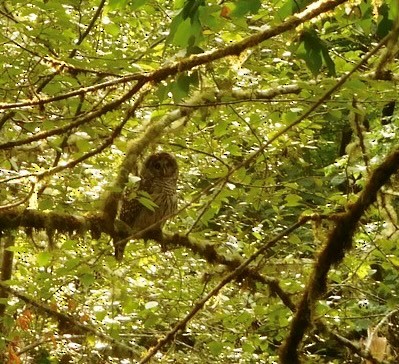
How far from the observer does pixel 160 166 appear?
4707 mm

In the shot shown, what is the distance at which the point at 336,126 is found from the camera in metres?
9.02

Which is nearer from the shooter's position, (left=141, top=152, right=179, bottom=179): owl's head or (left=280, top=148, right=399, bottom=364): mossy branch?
(left=280, top=148, right=399, bottom=364): mossy branch

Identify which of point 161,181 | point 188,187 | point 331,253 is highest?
point 188,187

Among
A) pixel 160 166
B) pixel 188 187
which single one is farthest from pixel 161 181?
pixel 188 187

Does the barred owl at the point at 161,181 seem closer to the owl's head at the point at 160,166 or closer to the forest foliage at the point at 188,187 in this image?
the owl's head at the point at 160,166

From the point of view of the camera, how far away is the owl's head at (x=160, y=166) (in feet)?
15.5

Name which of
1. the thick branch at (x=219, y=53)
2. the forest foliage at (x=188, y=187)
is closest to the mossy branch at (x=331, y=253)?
the forest foliage at (x=188, y=187)

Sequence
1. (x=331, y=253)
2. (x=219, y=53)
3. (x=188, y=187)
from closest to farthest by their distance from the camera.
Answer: (x=219, y=53)
(x=331, y=253)
(x=188, y=187)

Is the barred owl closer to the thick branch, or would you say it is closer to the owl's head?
the owl's head

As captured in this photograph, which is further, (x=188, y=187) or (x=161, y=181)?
(x=188, y=187)

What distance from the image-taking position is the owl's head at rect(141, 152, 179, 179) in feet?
15.5

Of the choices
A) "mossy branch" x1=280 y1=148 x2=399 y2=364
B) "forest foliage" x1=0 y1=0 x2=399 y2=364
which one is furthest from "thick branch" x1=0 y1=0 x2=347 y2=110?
"mossy branch" x1=280 y1=148 x2=399 y2=364

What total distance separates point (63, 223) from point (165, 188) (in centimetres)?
137

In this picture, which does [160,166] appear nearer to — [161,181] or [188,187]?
[161,181]
